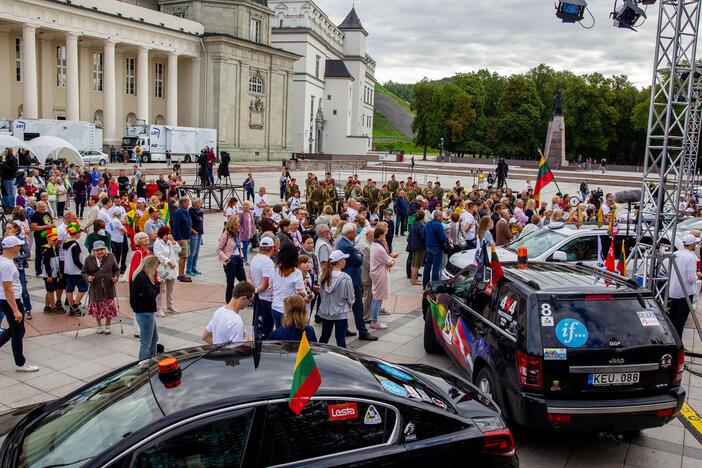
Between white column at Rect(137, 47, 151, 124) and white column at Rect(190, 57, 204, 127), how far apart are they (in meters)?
6.40

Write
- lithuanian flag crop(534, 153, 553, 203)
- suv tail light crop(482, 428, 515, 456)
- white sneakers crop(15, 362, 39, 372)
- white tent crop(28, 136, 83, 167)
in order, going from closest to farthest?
1. suv tail light crop(482, 428, 515, 456)
2. white sneakers crop(15, 362, 39, 372)
3. lithuanian flag crop(534, 153, 553, 203)
4. white tent crop(28, 136, 83, 167)

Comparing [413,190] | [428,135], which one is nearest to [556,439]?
[413,190]

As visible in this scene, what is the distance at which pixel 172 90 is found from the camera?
59.8 meters

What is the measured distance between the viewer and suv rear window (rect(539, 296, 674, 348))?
5773 mm

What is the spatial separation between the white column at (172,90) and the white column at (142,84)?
2954mm

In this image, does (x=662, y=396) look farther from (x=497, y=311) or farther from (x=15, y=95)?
(x=15, y=95)

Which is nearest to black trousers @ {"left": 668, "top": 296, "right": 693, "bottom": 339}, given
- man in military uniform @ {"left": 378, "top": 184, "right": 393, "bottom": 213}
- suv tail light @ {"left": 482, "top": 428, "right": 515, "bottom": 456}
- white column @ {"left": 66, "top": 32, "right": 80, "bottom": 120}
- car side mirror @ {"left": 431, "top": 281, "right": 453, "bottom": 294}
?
car side mirror @ {"left": 431, "top": 281, "right": 453, "bottom": 294}

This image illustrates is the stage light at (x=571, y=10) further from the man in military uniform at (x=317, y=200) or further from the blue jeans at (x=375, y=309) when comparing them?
the man in military uniform at (x=317, y=200)

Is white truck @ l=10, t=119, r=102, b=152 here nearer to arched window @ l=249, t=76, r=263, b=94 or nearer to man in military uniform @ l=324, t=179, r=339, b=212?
arched window @ l=249, t=76, r=263, b=94

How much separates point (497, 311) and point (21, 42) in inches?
2063

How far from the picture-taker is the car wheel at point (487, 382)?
6.38 metres

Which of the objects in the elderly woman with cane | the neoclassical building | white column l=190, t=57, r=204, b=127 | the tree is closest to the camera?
the elderly woman with cane

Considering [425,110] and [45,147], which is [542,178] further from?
[425,110]

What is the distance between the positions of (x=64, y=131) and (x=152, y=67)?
66.2 ft
